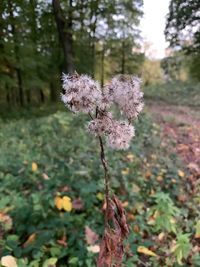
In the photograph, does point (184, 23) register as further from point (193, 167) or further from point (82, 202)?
point (82, 202)

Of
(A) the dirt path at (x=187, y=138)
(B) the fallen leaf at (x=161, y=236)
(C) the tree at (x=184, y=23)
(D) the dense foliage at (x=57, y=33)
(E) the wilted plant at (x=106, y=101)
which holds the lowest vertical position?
(A) the dirt path at (x=187, y=138)

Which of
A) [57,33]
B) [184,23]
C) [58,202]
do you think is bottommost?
[58,202]

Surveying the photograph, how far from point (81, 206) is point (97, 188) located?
259 millimetres

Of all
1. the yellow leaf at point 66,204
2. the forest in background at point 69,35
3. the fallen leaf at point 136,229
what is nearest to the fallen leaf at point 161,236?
the fallen leaf at point 136,229

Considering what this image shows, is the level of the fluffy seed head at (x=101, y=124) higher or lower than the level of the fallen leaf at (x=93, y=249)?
higher

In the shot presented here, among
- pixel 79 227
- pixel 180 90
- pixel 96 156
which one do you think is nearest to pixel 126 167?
pixel 96 156

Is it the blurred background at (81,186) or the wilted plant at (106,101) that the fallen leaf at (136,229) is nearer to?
the blurred background at (81,186)

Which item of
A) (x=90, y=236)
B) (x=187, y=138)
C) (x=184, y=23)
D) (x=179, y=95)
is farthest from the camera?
(x=179, y=95)

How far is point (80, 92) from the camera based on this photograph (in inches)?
54.7

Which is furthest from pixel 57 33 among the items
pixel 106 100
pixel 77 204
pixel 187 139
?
pixel 187 139

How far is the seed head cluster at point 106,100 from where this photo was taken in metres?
1.40

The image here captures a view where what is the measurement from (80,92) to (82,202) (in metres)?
2.32

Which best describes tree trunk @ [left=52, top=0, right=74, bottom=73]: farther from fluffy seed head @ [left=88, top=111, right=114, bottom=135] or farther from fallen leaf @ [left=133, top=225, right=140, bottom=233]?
fallen leaf @ [left=133, top=225, right=140, bottom=233]

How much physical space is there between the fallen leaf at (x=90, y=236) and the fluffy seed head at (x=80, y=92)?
1933 millimetres
